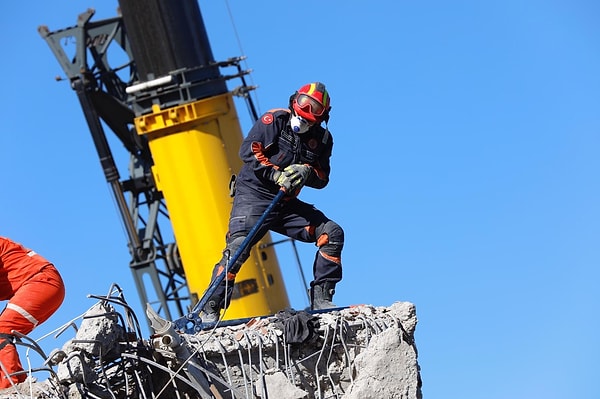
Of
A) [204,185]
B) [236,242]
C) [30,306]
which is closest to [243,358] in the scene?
[30,306]

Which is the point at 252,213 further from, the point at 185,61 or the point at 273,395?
the point at 185,61

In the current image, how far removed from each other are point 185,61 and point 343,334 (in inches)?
325

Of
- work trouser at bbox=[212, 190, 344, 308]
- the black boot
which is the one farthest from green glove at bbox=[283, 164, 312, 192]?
the black boot

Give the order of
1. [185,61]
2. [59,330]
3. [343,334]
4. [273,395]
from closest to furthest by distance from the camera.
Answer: [59,330]
[273,395]
[343,334]
[185,61]

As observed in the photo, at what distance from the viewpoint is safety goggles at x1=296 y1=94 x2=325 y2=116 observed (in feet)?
34.7

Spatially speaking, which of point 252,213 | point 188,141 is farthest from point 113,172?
point 252,213

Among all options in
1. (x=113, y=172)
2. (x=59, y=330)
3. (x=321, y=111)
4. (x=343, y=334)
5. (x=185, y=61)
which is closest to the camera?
(x=59, y=330)

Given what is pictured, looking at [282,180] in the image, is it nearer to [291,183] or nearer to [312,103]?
[291,183]

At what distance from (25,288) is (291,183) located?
2317 mm

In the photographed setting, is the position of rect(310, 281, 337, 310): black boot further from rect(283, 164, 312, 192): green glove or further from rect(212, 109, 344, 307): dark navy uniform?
rect(283, 164, 312, 192): green glove

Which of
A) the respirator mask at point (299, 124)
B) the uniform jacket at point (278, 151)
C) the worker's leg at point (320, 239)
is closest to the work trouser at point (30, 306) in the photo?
the uniform jacket at point (278, 151)

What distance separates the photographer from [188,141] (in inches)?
667

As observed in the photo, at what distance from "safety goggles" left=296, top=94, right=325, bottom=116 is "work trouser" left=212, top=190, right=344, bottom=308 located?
0.78 metres

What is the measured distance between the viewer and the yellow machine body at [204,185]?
1677cm
